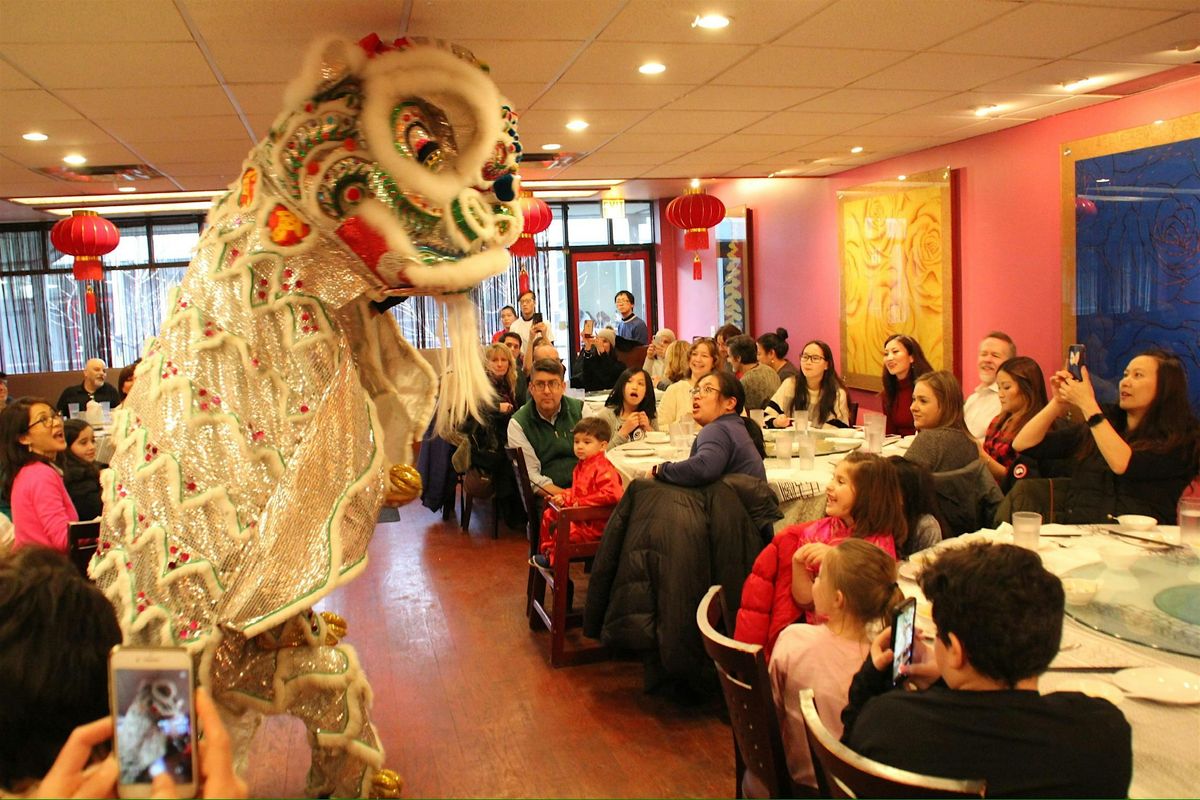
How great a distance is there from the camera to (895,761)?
149cm

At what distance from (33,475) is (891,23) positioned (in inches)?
140

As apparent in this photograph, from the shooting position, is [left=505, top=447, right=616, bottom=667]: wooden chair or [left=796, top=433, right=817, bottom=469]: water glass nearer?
[left=505, top=447, right=616, bottom=667]: wooden chair

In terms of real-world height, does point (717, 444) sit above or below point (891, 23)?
below

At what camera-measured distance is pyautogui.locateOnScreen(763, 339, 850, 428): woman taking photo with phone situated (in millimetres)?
5832

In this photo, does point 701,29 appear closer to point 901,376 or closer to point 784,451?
point 784,451

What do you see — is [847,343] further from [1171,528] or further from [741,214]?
[1171,528]

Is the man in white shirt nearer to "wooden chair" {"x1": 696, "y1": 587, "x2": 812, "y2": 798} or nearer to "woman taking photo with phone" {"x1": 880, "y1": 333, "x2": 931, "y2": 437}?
"woman taking photo with phone" {"x1": 880, "y1": 333, "x2": 931, "y2": 437}

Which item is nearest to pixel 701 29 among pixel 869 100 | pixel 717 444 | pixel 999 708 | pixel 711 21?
pixel 711 21

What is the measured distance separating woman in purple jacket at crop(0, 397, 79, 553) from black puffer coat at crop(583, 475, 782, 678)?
1.92m

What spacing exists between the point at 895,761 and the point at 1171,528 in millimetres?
1981

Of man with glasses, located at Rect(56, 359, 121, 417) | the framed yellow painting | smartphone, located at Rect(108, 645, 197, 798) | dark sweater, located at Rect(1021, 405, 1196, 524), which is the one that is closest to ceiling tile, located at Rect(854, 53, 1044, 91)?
dark sweater, located at Rect(1021, 405, 1196, 524)

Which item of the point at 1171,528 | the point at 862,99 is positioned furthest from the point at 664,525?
the point at 862,99

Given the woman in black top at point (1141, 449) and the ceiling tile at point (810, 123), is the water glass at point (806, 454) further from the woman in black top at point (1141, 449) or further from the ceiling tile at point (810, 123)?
the ceiling tile at point (810, 123)

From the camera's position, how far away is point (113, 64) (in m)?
3.83
